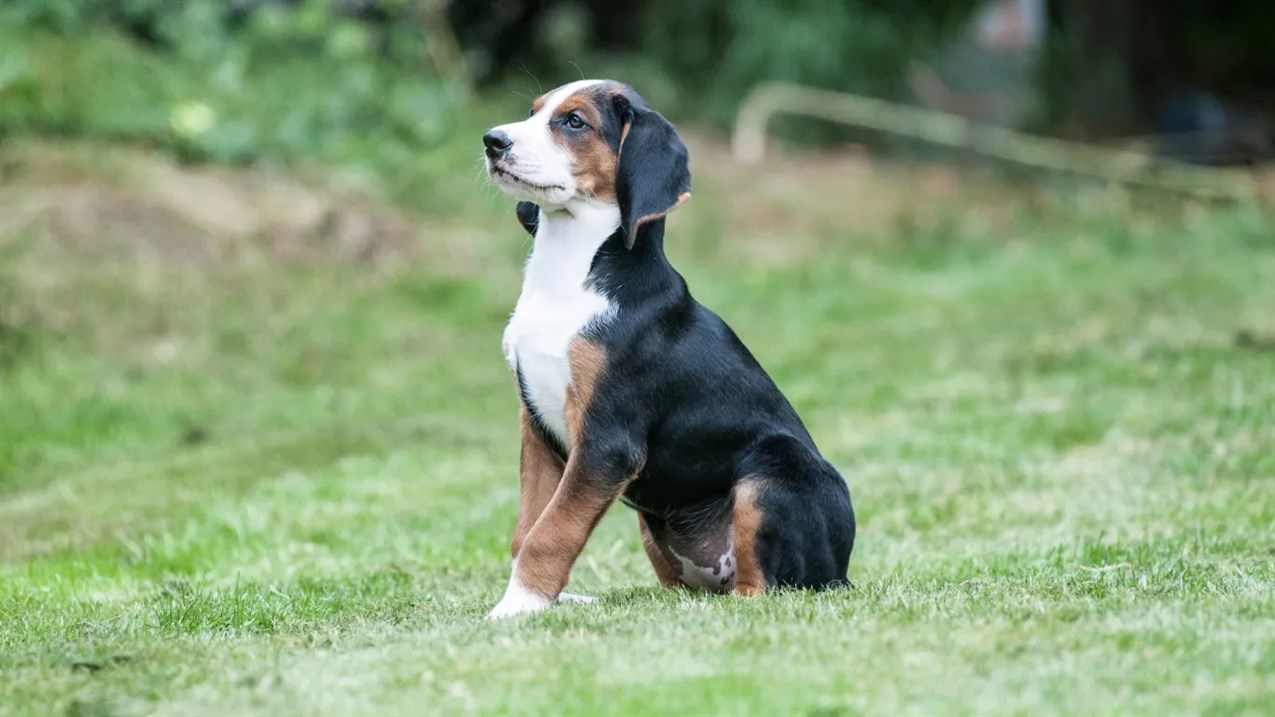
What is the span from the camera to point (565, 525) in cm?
498

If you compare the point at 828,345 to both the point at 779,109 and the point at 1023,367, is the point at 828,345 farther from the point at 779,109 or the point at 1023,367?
the point at 779,109

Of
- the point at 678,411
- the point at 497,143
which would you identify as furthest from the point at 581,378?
the point at 497,143

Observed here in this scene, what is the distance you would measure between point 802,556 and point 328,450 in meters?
4.98

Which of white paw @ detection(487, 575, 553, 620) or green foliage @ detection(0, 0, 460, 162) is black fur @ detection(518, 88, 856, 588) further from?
green foliage @ detection(0, 0, 460, 162)

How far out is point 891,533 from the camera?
7.43 meters

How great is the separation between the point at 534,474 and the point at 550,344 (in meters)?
0.49

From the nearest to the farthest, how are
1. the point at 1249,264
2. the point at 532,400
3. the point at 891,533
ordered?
the point at 532,400 < the point at 891,533 < the point at 1249,264

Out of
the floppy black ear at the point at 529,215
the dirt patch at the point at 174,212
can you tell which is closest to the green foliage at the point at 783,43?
the dirt patch at the point at 174,212

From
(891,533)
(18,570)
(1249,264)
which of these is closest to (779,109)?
(1249,264)

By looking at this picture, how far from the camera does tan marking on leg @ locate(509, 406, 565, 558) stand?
5312mm

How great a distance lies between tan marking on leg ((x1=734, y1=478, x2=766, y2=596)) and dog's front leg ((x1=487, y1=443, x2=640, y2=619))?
1.35ft

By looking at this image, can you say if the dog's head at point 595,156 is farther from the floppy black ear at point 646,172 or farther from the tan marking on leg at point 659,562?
the tan marking on leg at point 659,562

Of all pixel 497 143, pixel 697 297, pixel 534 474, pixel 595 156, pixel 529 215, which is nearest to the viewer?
pixel 497 143

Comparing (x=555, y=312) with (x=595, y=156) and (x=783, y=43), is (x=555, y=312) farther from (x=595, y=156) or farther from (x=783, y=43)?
(x=783, y=43)
